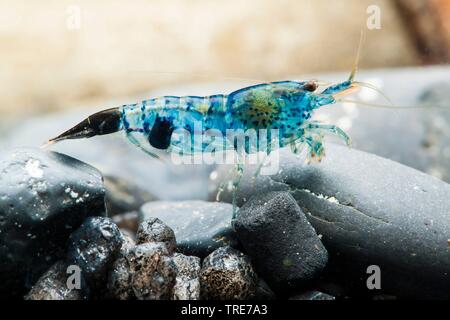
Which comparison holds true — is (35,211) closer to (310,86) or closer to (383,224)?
(310,86)

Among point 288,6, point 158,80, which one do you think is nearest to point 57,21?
point 158,80

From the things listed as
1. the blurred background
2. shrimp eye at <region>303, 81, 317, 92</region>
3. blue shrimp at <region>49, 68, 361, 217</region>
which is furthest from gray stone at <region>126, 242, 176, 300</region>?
the blurred background

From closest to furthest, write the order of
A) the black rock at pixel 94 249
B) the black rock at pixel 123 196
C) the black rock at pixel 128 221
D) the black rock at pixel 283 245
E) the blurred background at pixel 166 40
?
the black rock at pixel 94 249
the black rock at pixel 283 245
the black rock at pixel 128 221
the black rock at pixel 123 196
the blurred background at pixel 166 40

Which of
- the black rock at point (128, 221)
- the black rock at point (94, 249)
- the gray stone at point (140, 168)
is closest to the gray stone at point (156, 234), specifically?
the black rock at point (94, 249)

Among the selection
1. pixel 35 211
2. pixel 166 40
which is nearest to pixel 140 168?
pixel 35 211

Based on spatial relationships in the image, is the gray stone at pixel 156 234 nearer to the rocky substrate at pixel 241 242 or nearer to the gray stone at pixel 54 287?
the rocky substrate at pixel 241 242

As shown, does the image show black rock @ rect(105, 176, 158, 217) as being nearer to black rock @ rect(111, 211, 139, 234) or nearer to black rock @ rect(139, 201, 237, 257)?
black rock @ rect(111, 211, 139, 234)
